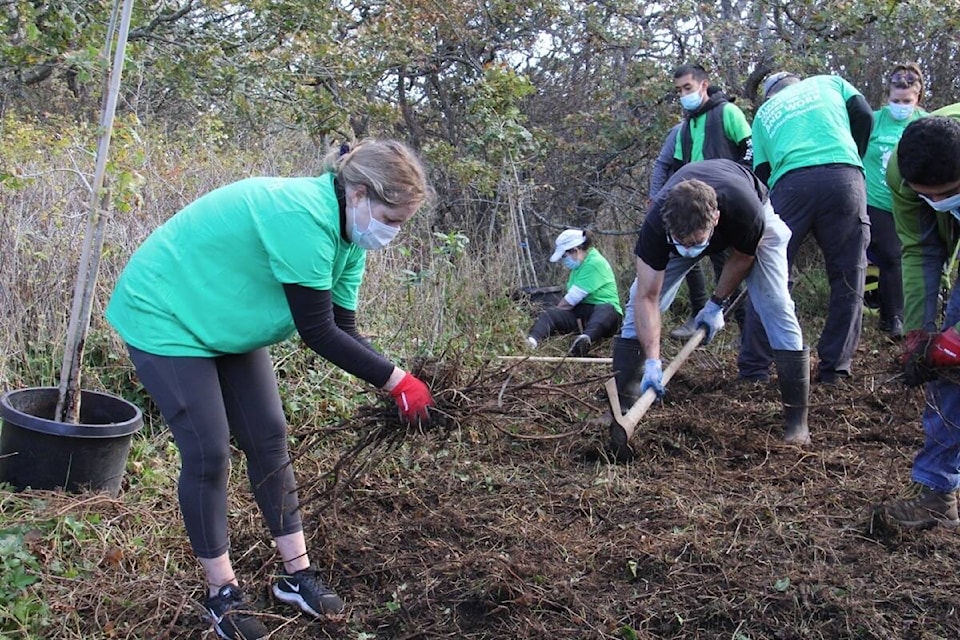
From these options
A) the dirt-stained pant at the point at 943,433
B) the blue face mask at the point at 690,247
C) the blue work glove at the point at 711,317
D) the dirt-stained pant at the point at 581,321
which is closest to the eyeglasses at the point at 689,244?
the blue face mask at the point at 690,247

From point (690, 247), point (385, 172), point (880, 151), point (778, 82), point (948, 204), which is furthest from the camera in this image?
point (880, 151)

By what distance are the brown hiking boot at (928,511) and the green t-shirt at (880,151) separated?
10.5 ft

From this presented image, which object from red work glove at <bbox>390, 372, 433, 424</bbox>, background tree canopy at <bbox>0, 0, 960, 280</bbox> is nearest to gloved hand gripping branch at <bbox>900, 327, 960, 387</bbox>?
red work glove at <bbox>390, 372, 433, 424</bbox>

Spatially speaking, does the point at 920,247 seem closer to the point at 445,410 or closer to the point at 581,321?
the point at 445,410

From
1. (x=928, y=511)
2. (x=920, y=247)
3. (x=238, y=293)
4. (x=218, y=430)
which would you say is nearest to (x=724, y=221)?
(x=920, y=247)

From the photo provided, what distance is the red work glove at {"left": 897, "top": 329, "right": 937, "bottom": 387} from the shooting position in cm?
276

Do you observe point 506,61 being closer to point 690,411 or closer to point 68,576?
point 690,411

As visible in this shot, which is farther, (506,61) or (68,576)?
(506,61)

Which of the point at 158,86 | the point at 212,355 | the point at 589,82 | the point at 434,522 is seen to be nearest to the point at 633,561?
the point at 434,522

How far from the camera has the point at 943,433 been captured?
2.86 meters

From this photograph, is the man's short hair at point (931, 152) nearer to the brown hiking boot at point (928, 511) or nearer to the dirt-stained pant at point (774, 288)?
the brown hiking boot at point (928, 511)

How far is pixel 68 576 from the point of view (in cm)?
279

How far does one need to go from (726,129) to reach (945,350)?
10.7 feet

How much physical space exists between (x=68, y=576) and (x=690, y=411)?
298 centimetres
